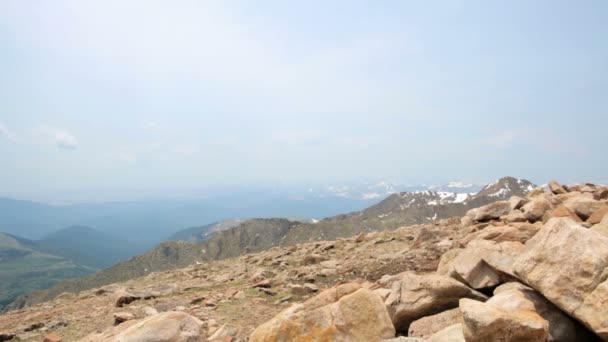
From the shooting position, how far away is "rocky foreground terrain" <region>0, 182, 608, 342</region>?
8039 millimetres

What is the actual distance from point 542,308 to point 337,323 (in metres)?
4.73

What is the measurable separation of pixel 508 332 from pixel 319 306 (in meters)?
4.88

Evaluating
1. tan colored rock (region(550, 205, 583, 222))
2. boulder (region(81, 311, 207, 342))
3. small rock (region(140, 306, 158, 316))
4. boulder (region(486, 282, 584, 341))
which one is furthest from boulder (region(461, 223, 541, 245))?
small rock (region(140, 306, 158, 316))

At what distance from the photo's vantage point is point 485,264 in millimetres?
11766

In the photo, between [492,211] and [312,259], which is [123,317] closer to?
[312,259]

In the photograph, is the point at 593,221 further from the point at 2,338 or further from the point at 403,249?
the point at 2,338

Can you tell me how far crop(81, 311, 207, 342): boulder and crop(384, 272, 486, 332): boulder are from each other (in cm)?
590

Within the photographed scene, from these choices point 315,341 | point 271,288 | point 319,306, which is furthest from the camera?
point 271,288

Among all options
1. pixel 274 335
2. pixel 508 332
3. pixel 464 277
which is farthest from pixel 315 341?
pixel 464 277

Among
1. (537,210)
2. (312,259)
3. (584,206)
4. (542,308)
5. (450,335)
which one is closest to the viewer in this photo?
(450,335)

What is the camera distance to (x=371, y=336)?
9.41 m

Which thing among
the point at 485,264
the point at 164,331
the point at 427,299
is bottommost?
the point at 164,331

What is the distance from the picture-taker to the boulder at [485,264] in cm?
1123

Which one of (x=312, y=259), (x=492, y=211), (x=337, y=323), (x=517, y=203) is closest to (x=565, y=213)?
(x=517, y=203)
